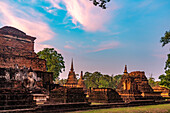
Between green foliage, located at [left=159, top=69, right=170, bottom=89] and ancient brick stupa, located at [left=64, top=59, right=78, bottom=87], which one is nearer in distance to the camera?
green foliage, located at [left=159, top=69, right=170, bottom=89]

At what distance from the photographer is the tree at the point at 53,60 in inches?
1646

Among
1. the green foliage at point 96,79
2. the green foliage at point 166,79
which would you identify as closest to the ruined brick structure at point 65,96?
the green foliage at point 166,79

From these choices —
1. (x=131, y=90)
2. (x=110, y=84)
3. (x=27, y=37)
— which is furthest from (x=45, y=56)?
(x=110, y=84)

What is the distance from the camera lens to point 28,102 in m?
11.3

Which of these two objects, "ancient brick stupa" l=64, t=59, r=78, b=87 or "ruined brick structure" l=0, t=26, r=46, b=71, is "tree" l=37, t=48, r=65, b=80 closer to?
"ancient brick stupa" l=64, t=59, r=78, b=87

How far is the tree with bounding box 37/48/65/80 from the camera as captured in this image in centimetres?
4181

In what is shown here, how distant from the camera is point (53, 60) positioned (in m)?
42.2

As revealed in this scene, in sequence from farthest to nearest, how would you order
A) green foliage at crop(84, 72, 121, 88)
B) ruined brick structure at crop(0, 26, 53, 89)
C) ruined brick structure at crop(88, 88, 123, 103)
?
green foliage at crop(84, 72, 121, 88), ruined brick structure at crop(0, 26, 53, 89), ruined brick structure at crop(88, 88, 123, 103)

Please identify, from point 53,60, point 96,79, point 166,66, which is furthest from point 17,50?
point 96,79

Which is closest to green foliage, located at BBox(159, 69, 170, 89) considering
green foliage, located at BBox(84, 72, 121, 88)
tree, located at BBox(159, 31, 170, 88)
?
tree, located at BBox(159, 31, 170, 88)

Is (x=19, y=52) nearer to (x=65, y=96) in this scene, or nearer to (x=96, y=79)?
(x=65, y=96)

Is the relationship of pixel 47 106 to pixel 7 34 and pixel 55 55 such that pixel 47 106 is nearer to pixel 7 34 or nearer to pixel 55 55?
pixel 7 34

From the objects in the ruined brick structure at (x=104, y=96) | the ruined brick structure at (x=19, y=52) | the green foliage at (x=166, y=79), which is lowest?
the ruined brick structure at (x=104, y=96)

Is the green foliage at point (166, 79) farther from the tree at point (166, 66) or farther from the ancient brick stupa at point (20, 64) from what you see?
the ancient brick stupa at point (20, 64)
